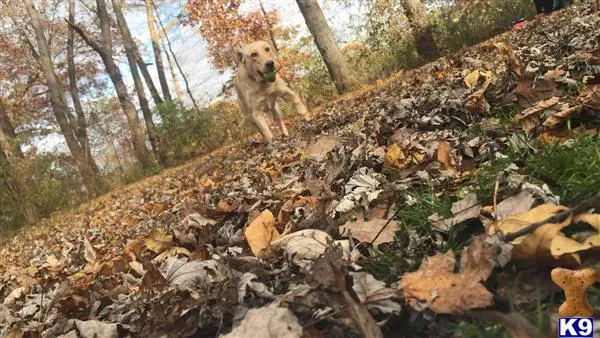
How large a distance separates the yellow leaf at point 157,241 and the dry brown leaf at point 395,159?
3.52 feet

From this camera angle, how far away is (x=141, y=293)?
1.68 metres

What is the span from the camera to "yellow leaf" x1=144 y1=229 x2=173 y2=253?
2.33 meters

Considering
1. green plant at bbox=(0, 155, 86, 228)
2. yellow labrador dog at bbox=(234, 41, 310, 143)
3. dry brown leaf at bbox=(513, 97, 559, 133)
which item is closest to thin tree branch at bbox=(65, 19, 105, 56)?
green plant at bbox=(0, 155, 86, 228)

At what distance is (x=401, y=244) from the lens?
1492 mm

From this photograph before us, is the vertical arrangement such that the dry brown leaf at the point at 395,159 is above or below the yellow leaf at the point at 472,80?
below

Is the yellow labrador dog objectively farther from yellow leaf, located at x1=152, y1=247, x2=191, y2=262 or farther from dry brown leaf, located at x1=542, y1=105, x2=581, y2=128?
dry brown leaf, located at x1=542, y1=105, x2=581, y2=128

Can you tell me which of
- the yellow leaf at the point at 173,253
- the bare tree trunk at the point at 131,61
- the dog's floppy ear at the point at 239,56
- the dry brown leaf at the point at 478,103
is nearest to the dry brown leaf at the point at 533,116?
the dry brown leaf at the point at 478,103

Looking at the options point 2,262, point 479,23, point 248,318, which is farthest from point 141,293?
point 479,23

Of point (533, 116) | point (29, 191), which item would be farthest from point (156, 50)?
point (533, 116)

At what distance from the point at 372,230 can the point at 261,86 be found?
21.6 feet

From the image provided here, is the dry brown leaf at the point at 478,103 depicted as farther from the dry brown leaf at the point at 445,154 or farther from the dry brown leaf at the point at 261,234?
the dry brown leaf at the point at 261,234

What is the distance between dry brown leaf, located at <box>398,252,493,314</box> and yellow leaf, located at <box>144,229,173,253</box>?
1.48 m

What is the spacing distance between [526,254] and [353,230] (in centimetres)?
63

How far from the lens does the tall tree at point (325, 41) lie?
1182 cm
